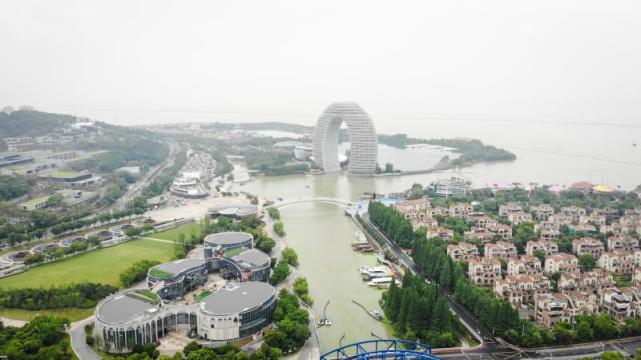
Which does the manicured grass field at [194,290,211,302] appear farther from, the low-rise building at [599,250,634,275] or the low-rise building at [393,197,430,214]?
the low-rise building at [599,250,634,275]

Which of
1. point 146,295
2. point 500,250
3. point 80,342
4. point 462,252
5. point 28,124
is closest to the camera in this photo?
point 80,342

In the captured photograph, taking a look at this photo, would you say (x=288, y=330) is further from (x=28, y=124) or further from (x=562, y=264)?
(x=28, y=124)

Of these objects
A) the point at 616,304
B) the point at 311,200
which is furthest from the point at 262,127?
the point at 616,304

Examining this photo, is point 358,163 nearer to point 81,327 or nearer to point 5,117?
point 81,327

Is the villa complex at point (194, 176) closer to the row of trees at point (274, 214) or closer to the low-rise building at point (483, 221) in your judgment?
the row of trees at point (274, 214)

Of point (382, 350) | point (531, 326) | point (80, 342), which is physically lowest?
point (80, 342)

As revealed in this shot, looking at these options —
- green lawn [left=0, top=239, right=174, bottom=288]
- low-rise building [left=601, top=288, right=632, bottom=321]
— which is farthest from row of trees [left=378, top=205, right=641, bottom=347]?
green lawn [left=0, top=239, right=174, bottom=288]
